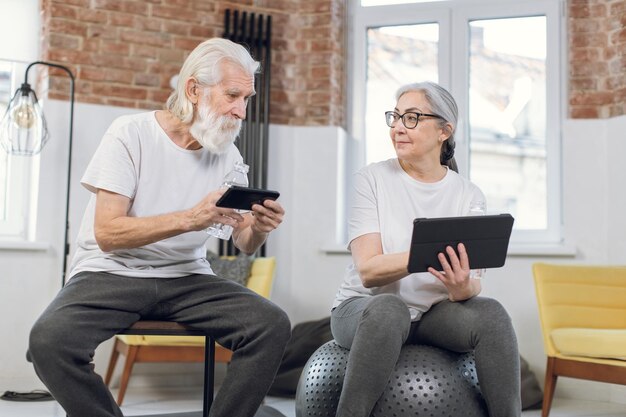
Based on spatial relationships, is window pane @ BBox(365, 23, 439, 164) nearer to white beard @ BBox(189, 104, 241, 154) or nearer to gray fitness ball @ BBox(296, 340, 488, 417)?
white beard @ BBox(189, 104, 241, 154)

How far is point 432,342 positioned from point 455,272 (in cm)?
28

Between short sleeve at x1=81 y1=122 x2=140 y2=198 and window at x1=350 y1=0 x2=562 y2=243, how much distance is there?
9.66 ft

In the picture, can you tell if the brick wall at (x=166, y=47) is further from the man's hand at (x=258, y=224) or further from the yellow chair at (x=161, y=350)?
the man's hand at (x=258, y=224)

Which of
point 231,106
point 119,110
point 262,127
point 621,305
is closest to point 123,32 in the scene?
point 119,110

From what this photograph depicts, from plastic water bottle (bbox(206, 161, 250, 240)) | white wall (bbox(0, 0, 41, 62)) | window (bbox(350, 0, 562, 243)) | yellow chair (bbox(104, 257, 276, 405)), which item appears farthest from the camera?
window (bbox(350, 0, 562, 243))

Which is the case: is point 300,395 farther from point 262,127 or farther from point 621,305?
point 262,127

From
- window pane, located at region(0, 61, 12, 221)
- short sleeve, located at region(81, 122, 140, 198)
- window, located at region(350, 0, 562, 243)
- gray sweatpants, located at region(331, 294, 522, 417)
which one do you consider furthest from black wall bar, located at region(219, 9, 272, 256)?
gray sweatpants, located at region(331, 294, 522, 417)

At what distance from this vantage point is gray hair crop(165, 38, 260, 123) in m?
2.62

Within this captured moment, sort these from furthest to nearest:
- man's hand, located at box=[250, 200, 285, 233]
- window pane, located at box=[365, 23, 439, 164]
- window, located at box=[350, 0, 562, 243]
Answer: window pane, located at box=[365, 23, 439, 164] < window, located at box=[350, 0, 562, 243] < man's hand, located at box=[250, 200, 285, 233]

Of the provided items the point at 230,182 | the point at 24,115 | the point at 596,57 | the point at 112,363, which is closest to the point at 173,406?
the point at 112,363

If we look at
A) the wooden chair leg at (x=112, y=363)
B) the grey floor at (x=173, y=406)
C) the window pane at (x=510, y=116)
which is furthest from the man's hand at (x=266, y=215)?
the window pane at (x=510, y=116)

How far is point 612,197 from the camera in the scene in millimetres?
4625

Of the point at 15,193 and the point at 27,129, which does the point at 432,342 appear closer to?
the point at 27,129

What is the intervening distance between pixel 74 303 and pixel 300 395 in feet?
2.48
